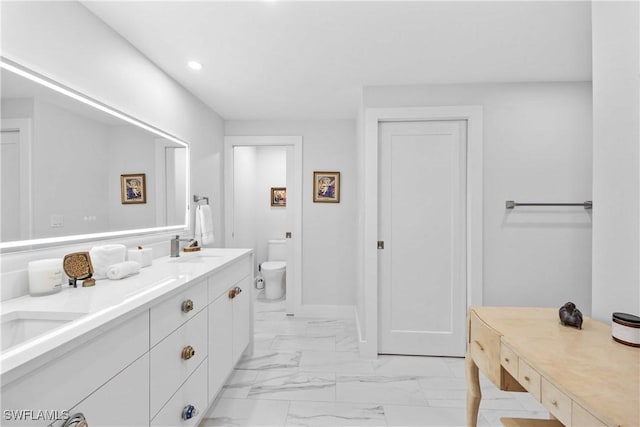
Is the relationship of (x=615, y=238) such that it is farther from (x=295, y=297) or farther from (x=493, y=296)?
(x=295, y=297)

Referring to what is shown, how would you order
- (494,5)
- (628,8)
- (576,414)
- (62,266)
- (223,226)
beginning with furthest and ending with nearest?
(223,226)
(494,5)
(62,266)
(628,8)
(576,414)

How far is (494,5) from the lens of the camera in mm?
1600

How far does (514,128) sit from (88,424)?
313 centimetres

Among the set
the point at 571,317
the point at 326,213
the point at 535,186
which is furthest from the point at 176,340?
the point at 535,186

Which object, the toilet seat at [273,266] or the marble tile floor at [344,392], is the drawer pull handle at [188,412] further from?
the toilet seat at [273,266]

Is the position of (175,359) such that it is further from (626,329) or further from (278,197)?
(278,197)

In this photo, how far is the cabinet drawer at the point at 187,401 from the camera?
124 centimetres

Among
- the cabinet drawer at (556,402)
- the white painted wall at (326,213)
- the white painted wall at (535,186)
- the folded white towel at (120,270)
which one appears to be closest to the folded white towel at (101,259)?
the folded white towel at (120,270)

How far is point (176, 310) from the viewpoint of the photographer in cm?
133

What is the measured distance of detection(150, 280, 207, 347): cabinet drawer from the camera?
3.85ft

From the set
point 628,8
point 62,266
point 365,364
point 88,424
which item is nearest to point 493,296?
point 365,364

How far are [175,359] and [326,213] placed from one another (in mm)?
2456

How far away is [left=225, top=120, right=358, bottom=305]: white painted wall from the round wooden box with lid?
2.60 m

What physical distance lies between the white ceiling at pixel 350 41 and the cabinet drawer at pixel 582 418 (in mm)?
1796
